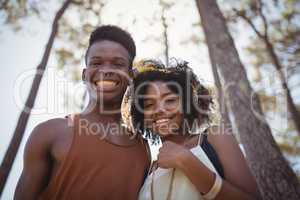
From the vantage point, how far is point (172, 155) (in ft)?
7.36

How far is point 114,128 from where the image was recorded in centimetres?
284

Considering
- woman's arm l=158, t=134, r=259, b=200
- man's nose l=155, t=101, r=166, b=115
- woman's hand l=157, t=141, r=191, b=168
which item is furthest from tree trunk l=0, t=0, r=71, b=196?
woman's arm l=158, t=134, r=259, b=200

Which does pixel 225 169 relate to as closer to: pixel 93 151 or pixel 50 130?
pixel 93 151

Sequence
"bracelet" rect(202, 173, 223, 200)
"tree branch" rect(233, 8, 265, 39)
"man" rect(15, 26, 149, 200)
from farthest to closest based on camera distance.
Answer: "tree branch" rect(233, 8, 265, 39), "man" rect(15, 26, 149, 200), "bracelet" rect(202, 173, 223, 200)

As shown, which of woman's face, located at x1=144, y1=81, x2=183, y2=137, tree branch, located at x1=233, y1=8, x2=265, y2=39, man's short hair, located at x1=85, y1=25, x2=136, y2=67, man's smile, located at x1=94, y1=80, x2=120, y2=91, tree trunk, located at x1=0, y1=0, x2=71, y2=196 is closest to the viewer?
woman's face, located at x1=144, y1=81, x2=183, y2=137

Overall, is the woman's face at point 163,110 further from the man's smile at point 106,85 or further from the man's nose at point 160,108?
the man's smile at point 106,85

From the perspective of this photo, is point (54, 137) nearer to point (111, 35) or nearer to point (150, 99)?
point (150, 99)

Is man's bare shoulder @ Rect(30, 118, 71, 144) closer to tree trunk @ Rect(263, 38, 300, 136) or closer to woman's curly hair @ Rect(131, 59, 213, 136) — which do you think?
woman's curly hair @ Rect(131, 59, 213, 136)

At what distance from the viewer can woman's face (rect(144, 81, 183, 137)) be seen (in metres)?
2.74

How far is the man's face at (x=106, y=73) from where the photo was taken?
287 cm

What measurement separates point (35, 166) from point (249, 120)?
3602mm

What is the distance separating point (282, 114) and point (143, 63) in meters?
11.2

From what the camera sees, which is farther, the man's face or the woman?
the man's face

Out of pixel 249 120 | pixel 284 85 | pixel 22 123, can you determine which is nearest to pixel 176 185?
pixel 249 120
